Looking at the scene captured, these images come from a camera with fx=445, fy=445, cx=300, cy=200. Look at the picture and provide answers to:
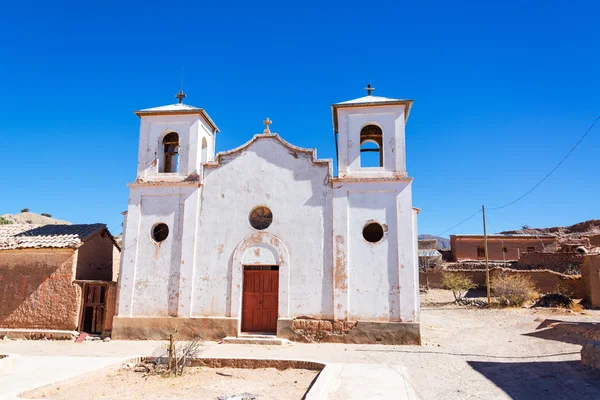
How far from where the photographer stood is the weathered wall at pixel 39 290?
48.5 ft

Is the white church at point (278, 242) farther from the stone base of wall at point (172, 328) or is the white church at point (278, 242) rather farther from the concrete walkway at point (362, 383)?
the concrete walkway at point (362, 383)

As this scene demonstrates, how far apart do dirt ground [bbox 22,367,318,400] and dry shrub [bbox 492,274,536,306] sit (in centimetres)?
1708

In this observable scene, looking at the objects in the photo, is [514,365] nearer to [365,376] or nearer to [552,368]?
[552,368]

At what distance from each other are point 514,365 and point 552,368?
78 cm

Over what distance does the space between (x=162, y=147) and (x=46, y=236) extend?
514 centimetres

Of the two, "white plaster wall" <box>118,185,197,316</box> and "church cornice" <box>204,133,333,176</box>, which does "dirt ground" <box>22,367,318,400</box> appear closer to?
"white plaster wall" <box>118,185,197,316</box>

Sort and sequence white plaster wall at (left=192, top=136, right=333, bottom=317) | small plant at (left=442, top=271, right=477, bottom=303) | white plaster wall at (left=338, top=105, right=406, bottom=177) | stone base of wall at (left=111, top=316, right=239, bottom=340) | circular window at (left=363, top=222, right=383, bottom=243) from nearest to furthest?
stone base of wall at (left=111, top=316, right=239, bottom=340) → white plaster wall at (left=192, top=136, right=333, bottom=317) → circular window at (left=363, top=222, right=383, bottom=243) → white plaster wall at (left=338, top=105, right=406, bottom=177) → small plant at (left=442, top=271, right=477, bottom=303)

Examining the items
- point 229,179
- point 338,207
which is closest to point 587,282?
point 338,207

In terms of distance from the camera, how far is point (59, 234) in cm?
1605

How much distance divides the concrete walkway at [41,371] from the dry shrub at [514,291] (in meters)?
19.7

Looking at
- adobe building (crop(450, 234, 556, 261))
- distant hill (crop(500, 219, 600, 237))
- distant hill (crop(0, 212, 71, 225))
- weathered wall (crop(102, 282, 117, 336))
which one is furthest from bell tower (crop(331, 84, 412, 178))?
distant hill (crop(0, 212, 71, 225))

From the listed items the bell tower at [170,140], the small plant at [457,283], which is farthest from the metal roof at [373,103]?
the small plant at [457,283]

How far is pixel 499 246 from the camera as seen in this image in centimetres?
3775

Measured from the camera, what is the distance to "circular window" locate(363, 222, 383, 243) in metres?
14.8
